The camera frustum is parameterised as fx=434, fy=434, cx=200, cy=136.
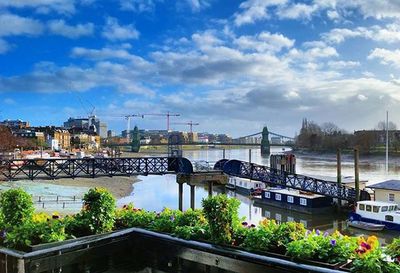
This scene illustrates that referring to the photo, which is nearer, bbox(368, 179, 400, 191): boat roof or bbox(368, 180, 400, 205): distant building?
bbox(368, 180, 400, 205): distant building

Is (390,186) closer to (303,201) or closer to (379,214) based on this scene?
(379,214)

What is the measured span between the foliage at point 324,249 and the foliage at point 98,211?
15.2ft

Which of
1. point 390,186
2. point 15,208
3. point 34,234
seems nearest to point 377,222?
point 390,186

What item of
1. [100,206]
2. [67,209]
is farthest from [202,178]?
[100,206]

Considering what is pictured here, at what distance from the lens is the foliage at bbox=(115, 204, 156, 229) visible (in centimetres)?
1052

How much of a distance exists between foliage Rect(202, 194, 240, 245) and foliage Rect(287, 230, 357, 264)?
4.59 ft

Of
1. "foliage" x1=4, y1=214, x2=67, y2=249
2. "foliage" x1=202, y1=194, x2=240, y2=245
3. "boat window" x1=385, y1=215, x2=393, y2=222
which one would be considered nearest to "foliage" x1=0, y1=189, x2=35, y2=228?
"foliage" x1=4, y1=214, x2=67, y2=249

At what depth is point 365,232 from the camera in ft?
118

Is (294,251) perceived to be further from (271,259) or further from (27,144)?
(27,144)

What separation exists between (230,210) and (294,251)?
171 centimetres

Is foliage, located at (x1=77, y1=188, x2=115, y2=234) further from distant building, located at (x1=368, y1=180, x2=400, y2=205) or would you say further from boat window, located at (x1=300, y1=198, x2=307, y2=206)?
boat window, located at (x1=300, y1=198, x2=307, y2=206)

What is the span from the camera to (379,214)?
36.6 metres

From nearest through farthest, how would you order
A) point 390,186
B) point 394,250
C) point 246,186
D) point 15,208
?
point 394,250, point 15,208, point 390,186, point 246,186

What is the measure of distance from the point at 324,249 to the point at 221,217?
2084 millimetres
